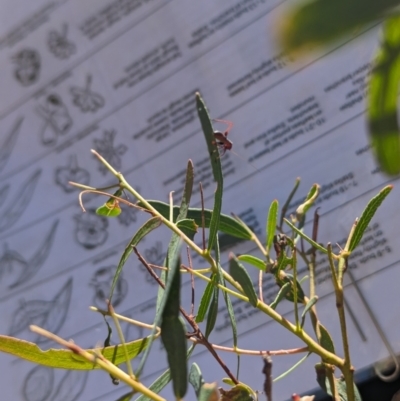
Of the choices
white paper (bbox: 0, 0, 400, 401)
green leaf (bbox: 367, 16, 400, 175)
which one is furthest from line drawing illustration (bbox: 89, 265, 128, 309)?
green leaf (bbox: 367, 16, 400, 175)

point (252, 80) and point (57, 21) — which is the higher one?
point (57, 21)

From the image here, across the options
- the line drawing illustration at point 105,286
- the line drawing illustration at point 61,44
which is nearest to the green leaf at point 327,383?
the line drawing illustration at point 105,286

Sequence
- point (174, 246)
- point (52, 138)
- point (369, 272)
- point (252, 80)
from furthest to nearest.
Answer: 1. point (52, 138)
2. point (252, 80)
3. point (369, 272)
4. point (174, 246)

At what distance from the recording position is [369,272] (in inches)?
22.4

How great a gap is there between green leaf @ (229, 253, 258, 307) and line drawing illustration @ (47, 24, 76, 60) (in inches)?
25.1

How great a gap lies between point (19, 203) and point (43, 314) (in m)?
0.19

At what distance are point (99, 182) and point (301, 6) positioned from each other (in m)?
0.62

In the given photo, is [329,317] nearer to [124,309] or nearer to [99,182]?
[124,309]

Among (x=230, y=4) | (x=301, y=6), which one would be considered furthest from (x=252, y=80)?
(x=301, y=6)

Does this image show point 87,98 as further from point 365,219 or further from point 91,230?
point 365,219

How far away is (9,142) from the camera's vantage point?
84 cm

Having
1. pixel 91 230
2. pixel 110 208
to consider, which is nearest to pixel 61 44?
pixel 91 230

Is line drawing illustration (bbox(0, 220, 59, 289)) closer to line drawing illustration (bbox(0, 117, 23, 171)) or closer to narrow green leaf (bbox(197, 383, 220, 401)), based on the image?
line drawing illustration (bbox(0, 117, 23, 171))

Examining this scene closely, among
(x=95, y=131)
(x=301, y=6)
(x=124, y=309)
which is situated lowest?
(x=124, y=309)
